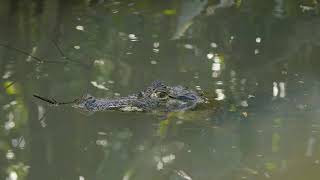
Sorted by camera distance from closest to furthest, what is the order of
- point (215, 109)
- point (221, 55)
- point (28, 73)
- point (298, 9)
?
point (215, 109) < point (28, 73) < point (221, 55) < point (298, 9)

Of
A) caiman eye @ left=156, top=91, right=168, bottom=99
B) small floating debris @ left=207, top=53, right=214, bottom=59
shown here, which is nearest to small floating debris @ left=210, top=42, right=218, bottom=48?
small floating debris @ left=207, top=53, right=214, bottom=59

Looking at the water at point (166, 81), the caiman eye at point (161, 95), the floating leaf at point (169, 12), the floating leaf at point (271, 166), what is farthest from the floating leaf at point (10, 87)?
the floating leaf at point (169, 12)

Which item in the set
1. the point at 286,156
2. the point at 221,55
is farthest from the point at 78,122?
the point at 221,55

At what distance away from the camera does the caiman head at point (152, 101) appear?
4297 mm

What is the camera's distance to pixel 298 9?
715 centimetres

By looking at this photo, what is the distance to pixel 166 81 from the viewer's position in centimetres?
495

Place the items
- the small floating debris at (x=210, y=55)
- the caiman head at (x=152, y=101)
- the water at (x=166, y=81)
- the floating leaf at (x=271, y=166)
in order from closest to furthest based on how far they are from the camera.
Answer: the floating leaf at (x=271, y=166), the water at (x=166, y=81), the caiman head at (x=152, y=101), the small floating debris at (x=210, y=55)

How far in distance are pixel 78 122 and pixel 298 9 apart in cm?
410

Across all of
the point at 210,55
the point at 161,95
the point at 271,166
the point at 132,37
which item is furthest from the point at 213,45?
the point at 271,166

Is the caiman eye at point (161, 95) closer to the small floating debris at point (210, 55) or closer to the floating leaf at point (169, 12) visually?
the small floating debris at point (210, 55)

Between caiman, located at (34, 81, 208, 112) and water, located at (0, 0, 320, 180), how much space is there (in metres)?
0.07

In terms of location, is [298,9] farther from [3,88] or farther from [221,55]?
[3,88]

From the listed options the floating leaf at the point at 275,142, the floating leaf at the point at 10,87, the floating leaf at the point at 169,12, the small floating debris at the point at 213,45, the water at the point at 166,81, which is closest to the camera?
the water at the point at 166,81

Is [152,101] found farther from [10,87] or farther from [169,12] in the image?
[169,12]
